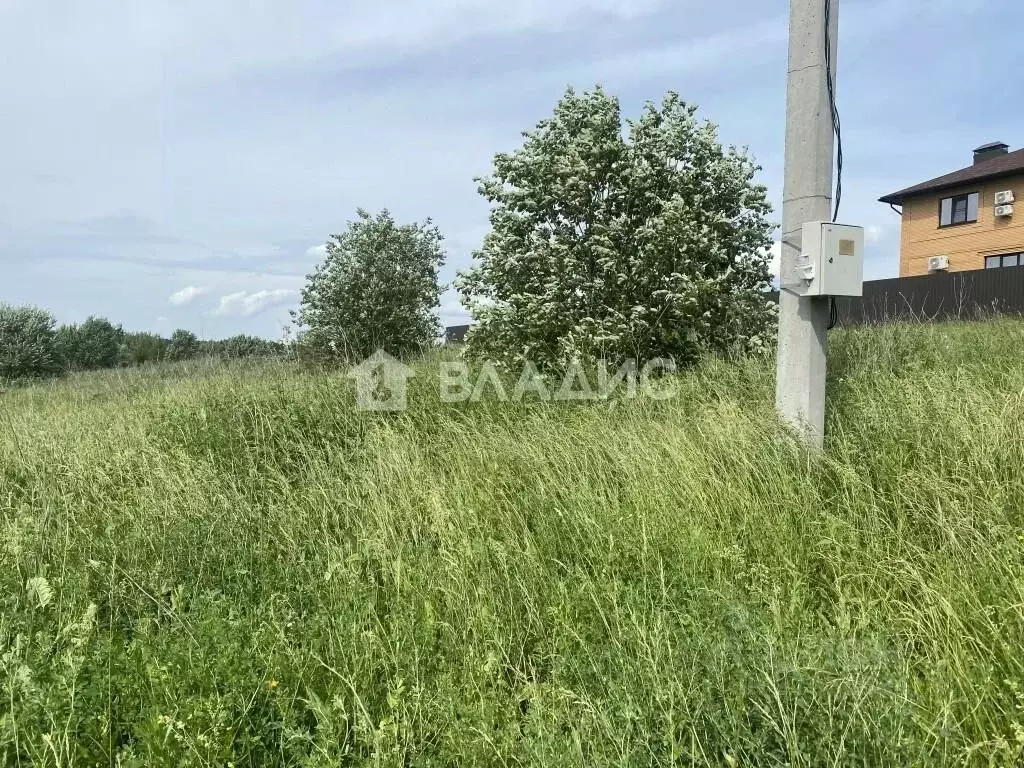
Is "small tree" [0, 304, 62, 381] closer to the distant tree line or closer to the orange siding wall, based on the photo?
the distant tree line

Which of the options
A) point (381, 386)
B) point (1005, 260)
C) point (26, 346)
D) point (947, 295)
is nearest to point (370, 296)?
point (381, 386)

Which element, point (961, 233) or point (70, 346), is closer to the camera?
point (70, 346)

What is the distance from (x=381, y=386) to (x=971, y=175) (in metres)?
28.1

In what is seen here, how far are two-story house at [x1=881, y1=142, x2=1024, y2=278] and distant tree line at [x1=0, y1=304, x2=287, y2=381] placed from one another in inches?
1061

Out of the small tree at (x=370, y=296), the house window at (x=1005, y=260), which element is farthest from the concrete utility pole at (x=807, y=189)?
the house window at (x=1005, y=260)

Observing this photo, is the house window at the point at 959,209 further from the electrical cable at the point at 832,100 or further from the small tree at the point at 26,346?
the small tree at the point at 26,346

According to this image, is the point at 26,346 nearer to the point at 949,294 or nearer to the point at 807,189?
the point at 807,189

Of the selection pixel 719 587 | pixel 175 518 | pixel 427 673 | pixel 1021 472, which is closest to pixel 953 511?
pixel 1021 472

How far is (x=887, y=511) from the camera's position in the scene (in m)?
3.43

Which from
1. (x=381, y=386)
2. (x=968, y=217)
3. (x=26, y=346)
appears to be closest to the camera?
(x=381, y=386)

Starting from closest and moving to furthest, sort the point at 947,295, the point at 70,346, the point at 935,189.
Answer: the point at 947,295 → the point at 70,346 → the point at 935,189

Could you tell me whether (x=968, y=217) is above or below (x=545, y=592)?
above

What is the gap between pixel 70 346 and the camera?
22578 mm

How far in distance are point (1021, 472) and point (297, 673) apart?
3.62m
